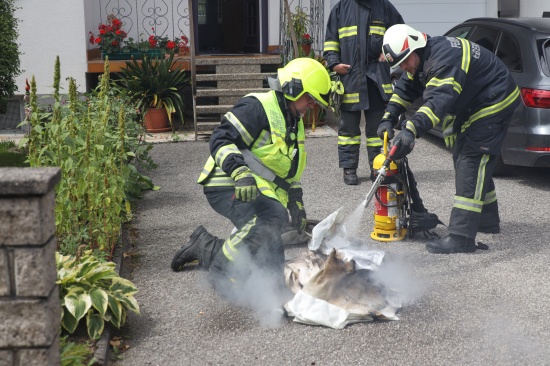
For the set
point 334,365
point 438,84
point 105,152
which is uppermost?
point 438,84

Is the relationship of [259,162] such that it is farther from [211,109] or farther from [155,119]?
[155,119]

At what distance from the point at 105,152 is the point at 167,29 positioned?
26.1 ft

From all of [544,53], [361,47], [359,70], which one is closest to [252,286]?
[359,70]

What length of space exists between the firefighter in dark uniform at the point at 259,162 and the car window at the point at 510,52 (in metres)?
3.91

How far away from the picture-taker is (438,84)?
6102mm

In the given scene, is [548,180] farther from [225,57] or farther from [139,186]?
[225,57]

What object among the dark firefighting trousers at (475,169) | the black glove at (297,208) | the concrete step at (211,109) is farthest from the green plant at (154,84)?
the dark firefighting trousers at (475,169)

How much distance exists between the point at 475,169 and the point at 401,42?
1.18m

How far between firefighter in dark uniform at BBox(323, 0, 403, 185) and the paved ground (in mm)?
1037

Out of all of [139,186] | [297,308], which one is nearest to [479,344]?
[297,308]

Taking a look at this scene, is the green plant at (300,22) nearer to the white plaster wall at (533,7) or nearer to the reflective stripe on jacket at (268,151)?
the white plaster wall at (533,7)

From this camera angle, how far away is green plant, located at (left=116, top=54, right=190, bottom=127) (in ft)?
39.0

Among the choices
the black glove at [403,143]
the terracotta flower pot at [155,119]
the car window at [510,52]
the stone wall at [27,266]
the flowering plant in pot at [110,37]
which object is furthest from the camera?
the flowering plant in pot at [110,37]

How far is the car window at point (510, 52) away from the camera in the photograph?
28.4ft
